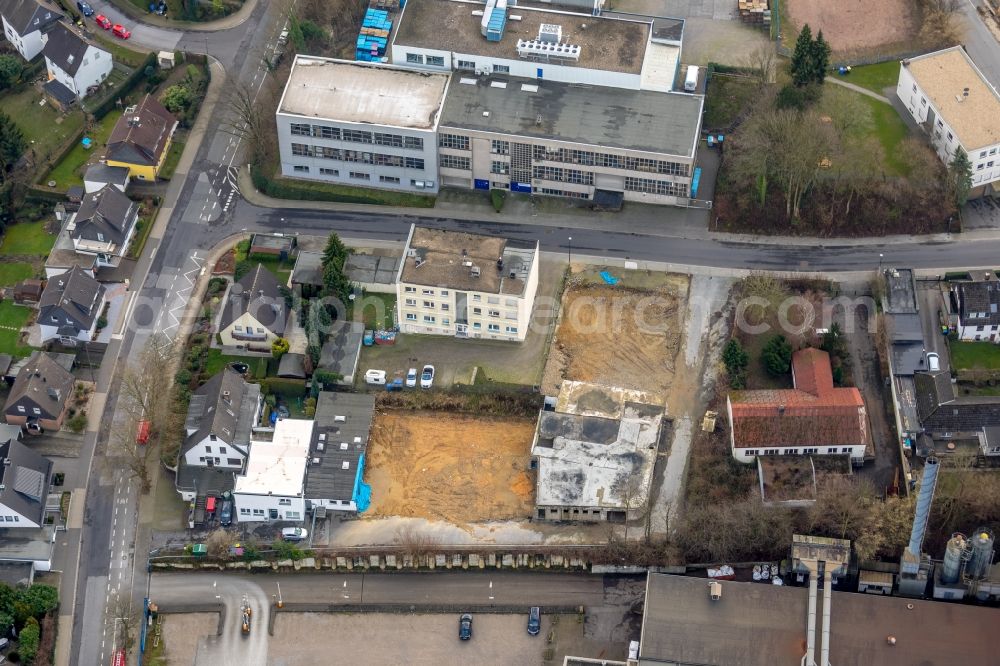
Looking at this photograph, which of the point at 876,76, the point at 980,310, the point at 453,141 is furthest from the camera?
Result: the point at 876,76

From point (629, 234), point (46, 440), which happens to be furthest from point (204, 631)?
point (629, 234)

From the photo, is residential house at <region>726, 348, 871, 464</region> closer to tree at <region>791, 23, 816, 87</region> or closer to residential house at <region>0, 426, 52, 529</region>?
tree at <region>791, 23, 816, 87</region>

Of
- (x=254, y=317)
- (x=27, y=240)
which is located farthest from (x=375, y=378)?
(x=27, y=240)

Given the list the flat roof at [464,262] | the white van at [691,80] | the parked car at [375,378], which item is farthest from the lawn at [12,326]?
the white van at [691,80]

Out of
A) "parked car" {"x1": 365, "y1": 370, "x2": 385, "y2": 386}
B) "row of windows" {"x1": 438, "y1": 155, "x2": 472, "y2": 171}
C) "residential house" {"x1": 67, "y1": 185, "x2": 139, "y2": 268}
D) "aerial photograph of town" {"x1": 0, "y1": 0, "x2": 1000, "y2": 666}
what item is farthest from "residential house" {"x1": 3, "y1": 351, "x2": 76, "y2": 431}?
"row of windows" {"x1": 438, "y1": 155, "x2": 472, "y2": 171}

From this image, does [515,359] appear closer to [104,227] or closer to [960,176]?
[104,227]

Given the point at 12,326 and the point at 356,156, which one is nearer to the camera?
the point at 12,326
